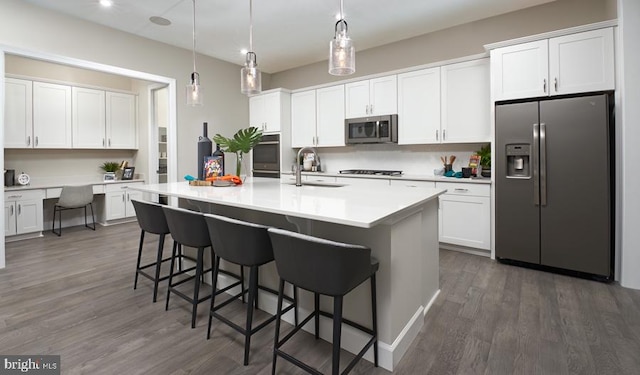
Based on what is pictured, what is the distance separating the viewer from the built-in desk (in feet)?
14.3

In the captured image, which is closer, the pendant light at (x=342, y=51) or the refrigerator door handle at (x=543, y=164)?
the pendant light at (x=342, y=51)

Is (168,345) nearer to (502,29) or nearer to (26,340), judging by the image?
(26,340)

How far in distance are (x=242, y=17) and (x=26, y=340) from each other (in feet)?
12.1

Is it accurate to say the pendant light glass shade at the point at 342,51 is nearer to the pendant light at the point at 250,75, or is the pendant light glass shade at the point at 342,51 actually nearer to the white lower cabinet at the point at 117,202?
the pendant light at the point at 250,75

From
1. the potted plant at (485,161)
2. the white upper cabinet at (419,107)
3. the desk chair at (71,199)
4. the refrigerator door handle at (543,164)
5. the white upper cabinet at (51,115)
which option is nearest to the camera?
the refrigerator door handle at (543,164)

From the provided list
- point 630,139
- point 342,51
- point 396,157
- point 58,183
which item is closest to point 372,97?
point 396,157

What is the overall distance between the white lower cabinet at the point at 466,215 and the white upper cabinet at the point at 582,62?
Result: 1.19 meters

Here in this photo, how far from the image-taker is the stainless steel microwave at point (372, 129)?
4.45 metres

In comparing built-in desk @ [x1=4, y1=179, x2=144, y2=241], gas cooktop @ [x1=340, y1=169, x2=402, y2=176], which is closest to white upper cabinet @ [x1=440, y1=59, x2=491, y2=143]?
gas cooktop @ [x1=340, y1=169, x2=402, y2=176]

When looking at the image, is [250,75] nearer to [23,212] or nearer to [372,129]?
[372,129]

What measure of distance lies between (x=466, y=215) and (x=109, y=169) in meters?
5.86

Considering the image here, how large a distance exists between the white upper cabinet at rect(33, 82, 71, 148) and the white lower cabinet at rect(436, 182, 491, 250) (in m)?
5.68

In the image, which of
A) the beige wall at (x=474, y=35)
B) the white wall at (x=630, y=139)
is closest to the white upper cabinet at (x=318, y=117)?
the beige wall at (x=474, y=35)

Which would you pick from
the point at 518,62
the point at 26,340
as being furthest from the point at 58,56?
the point at 518,62
